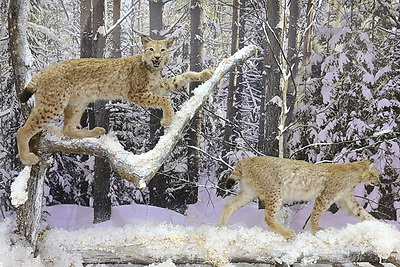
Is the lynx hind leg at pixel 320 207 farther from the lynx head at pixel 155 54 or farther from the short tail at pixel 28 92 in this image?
the short tail at pixel 28 92

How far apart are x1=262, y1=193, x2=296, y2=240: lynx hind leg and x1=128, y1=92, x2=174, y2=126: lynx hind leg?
1041mm

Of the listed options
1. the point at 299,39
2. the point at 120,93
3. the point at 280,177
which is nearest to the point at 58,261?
the point at 120,93

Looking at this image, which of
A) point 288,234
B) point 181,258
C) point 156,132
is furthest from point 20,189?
point 156,132

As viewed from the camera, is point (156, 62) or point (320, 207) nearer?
point (156, 62)

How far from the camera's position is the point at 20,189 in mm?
2619

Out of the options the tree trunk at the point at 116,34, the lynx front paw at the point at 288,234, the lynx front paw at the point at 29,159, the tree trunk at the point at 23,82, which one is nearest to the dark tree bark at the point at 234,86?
the tree trunk at the point at 116,34

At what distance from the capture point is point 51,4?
15.5ft

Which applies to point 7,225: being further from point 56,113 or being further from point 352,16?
point 352,16

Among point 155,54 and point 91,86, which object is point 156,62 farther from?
point 91,86

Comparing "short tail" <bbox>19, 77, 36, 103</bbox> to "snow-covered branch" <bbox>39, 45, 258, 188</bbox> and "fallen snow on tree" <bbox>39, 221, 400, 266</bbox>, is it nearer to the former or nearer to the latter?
"snow-covered branch" <bbox>39, 45, 258, 188</bbox>

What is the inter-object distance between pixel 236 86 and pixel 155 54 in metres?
2.19

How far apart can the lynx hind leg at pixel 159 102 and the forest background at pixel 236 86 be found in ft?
4.69

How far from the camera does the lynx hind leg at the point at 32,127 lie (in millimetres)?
2717

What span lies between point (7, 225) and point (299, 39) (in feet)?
11.4
